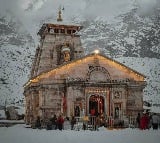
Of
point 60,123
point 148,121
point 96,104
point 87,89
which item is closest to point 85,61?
point 87,89

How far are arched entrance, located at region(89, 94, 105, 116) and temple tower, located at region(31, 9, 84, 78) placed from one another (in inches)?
81.1

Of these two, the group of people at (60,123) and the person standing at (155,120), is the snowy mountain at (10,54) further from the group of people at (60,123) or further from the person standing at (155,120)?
the person standing at (155,120)

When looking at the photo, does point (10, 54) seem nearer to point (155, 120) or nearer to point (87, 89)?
point (87, 89)

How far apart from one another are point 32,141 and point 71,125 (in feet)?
12.7

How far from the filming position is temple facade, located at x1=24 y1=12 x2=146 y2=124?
14.1 meters

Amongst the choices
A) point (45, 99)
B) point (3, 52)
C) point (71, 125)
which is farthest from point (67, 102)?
point (3, 52)

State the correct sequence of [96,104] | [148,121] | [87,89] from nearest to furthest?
[148,121] < [87,89] < [96,104]

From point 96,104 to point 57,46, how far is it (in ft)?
10.2

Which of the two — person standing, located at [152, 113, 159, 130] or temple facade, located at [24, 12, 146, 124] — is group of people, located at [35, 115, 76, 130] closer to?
temple facade, located at [24, 12, 146, 124]

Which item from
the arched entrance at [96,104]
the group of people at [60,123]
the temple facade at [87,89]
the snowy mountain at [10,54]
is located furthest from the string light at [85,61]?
the group of people at [60,123]

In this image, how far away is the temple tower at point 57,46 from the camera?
16375 millimetres

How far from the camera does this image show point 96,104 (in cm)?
1505

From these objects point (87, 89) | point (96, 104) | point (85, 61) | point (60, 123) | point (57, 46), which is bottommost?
point (60, 123)

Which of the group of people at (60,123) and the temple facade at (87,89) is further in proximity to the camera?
the temple facade at (87,89)
